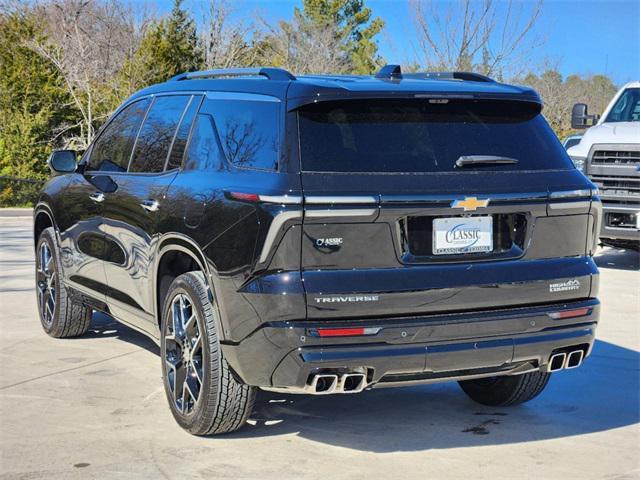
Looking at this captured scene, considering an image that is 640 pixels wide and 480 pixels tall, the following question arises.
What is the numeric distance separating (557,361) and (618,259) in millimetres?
9336

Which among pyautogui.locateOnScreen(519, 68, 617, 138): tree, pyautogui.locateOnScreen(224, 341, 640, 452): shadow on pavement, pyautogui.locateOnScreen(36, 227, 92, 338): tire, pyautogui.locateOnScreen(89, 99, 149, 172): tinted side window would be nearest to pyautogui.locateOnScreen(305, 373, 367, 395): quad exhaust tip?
pyautogui.locateOnScreen(224, 341, 640, 452): shadow on pavement

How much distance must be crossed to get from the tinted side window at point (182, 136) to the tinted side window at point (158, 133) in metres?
0.08

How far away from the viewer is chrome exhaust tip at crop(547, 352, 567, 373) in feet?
15.9

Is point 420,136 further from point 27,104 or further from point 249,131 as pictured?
point 27,104

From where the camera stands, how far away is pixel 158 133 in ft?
19.8

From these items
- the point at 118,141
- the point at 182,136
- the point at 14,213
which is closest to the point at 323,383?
the point at 182,136

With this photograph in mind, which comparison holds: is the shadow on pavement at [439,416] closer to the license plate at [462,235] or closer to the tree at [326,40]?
the license plate at [462,235]

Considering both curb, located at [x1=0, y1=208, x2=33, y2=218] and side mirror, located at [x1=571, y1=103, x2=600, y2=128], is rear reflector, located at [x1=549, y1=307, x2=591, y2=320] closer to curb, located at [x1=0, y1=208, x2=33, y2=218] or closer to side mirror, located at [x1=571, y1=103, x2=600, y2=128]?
side mirror, located at [x1=571, y1=103, x2=600, y2=128]

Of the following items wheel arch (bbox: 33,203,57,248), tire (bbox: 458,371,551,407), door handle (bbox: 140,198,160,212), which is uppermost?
door handle (bbox: 140,198,160,212)

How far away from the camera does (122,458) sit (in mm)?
4820

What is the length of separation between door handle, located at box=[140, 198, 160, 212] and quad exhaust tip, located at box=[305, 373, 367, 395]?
164 cm

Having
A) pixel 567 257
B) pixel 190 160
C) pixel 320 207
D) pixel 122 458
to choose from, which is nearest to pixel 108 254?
pixel 190 160

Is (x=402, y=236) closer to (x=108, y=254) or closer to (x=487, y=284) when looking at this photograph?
(x=487, y=284)

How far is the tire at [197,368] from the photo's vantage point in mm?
4848
